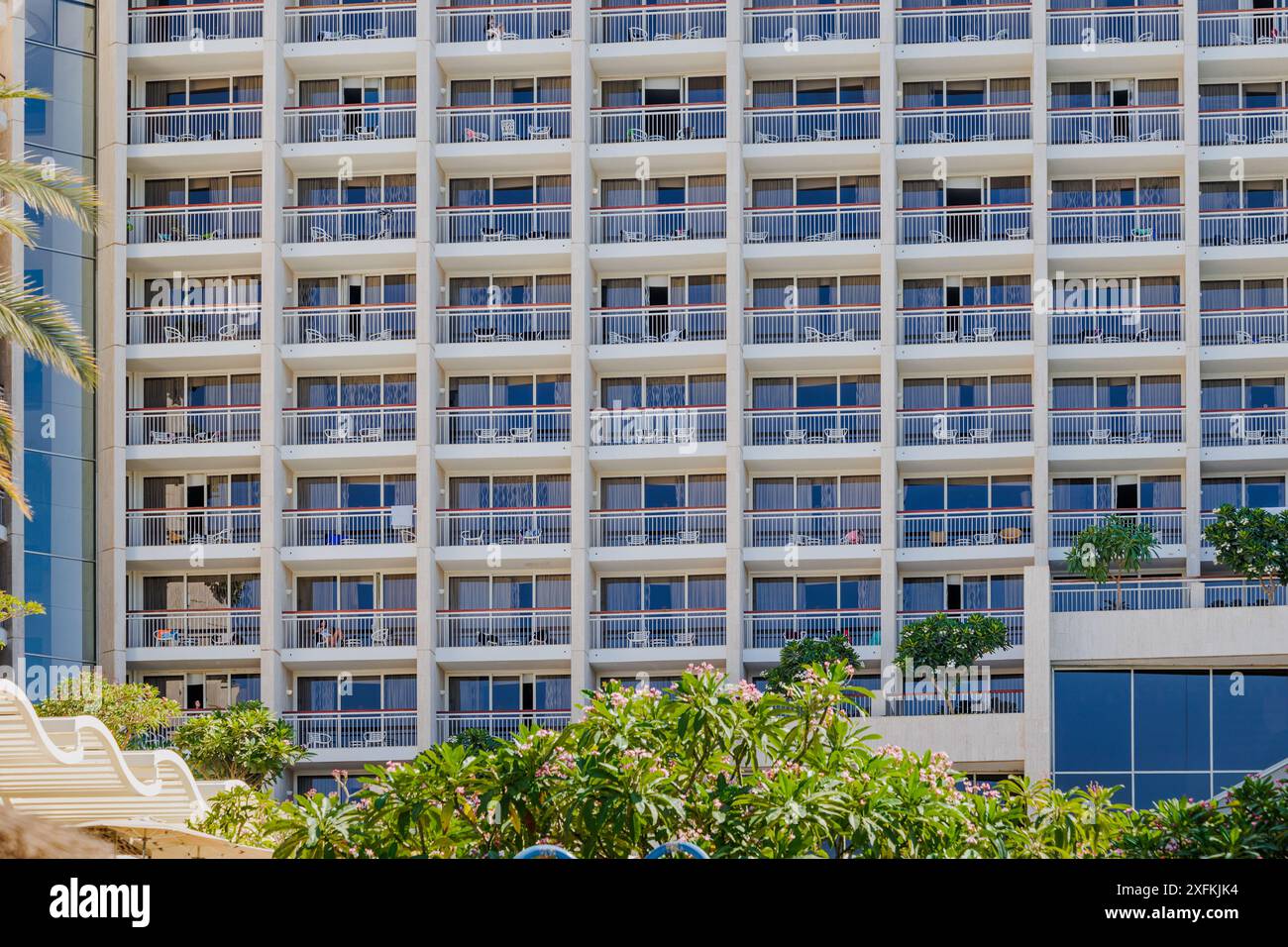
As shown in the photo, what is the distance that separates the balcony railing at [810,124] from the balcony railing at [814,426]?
7294mm

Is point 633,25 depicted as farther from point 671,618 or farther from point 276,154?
point 671,618

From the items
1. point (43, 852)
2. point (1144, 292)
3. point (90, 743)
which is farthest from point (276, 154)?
point (43, 852)

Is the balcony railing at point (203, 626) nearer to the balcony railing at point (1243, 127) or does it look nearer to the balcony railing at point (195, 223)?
the balcony railing at point (195, 223)

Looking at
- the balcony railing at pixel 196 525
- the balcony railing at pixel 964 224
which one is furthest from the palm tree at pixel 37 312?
the balcony railing at pixel 964 224

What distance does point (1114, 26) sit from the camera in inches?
2247

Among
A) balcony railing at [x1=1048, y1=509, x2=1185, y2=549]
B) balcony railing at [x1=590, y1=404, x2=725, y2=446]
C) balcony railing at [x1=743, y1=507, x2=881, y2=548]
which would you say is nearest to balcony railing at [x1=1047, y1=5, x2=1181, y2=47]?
balcony railing at [x1=1048, y1=509, x2=1185, y2=549]

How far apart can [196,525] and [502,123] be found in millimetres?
13487

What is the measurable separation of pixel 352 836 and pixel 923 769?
5.86 m

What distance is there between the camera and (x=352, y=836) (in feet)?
63.3

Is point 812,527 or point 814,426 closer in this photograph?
point 812,527

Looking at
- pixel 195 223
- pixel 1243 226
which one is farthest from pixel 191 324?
pixel 1243 226

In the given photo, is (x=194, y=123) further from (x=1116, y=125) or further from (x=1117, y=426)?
(x=1117, y=426)

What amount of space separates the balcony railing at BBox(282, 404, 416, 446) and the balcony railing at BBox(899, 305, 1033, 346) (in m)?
13.3

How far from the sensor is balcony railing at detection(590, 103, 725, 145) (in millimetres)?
57156
